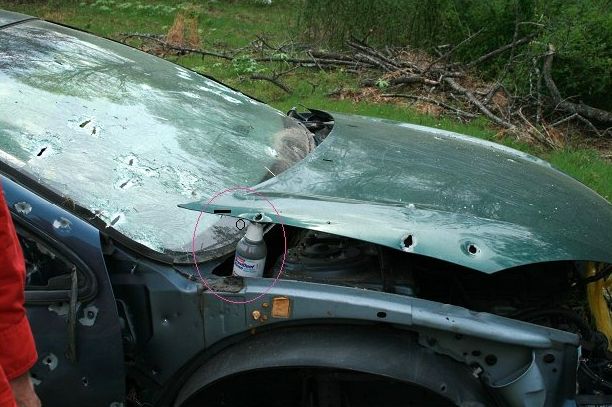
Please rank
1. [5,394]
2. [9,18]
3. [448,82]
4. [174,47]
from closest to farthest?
[5,394] < [9,18] < [448,82] < [174,47]

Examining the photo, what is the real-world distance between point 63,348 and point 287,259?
76 centimetres

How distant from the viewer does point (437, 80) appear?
7.51m

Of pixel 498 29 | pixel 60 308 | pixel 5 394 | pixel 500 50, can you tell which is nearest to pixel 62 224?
pixel 60 308

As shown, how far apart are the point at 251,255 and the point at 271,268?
0.18 meters

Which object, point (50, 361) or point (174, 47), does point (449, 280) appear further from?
point (174, 47)

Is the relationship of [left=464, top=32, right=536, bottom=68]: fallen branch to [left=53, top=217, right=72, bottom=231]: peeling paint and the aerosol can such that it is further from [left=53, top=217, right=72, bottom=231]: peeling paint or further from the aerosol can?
[left=53, top=217, right=72, bottom=231]: peeling paint

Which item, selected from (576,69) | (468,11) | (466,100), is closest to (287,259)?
(466,100)

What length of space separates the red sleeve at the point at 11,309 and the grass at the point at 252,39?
4.73m

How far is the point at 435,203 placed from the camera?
2.20m

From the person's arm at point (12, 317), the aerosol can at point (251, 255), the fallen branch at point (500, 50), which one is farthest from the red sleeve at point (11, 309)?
the fallen branch at point (500, 50)

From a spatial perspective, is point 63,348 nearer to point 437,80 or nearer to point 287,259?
point 287,259

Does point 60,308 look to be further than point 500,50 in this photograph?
No

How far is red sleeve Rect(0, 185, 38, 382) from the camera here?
45.3 inches

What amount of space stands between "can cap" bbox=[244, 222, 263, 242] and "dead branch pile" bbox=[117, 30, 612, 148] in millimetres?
4924
